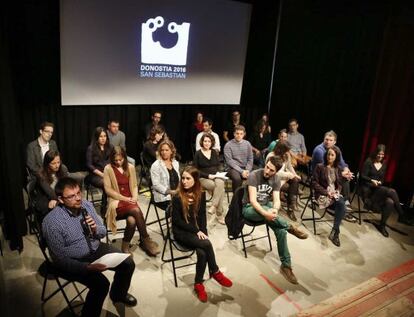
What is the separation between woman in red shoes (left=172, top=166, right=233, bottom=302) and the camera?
3.11 meters

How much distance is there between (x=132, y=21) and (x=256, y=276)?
4.08 m

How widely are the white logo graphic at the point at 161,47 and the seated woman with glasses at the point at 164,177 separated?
240cm

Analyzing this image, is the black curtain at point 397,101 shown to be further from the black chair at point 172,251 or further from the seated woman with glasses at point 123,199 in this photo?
the seated woman with glasses at point 123,199

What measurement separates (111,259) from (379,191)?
3.52 meters

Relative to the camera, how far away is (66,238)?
2.63 meters

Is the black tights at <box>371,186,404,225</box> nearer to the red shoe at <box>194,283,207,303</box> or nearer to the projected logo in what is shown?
the red shoe at <box>194,283,207,303</box>

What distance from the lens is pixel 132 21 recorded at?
5.46 metres

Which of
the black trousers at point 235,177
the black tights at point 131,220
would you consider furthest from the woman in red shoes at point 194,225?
the black trousers at point 235,177

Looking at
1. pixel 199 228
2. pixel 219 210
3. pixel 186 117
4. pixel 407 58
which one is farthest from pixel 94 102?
pixel 407 58

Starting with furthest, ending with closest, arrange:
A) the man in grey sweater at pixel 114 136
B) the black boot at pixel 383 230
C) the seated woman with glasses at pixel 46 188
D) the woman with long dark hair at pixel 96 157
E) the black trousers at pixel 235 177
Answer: the man in grey sweater at pixel 114 136 → the black trousers at pixel 235 177 → the black boot at pixel 383 230 → the woman with long dark hair at pixel 96 157 → the seated woman with glasses at pixel 46 188

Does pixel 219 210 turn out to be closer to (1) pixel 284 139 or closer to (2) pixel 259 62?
(1) pixel 284 139

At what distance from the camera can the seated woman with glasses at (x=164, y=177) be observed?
3.83m

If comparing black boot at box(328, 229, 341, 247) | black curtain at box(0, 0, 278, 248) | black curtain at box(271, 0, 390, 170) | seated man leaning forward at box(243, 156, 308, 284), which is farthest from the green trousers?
black curtain at box(271, 0, 390, 170)

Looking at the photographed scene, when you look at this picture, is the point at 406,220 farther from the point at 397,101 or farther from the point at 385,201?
the point at 397,101
